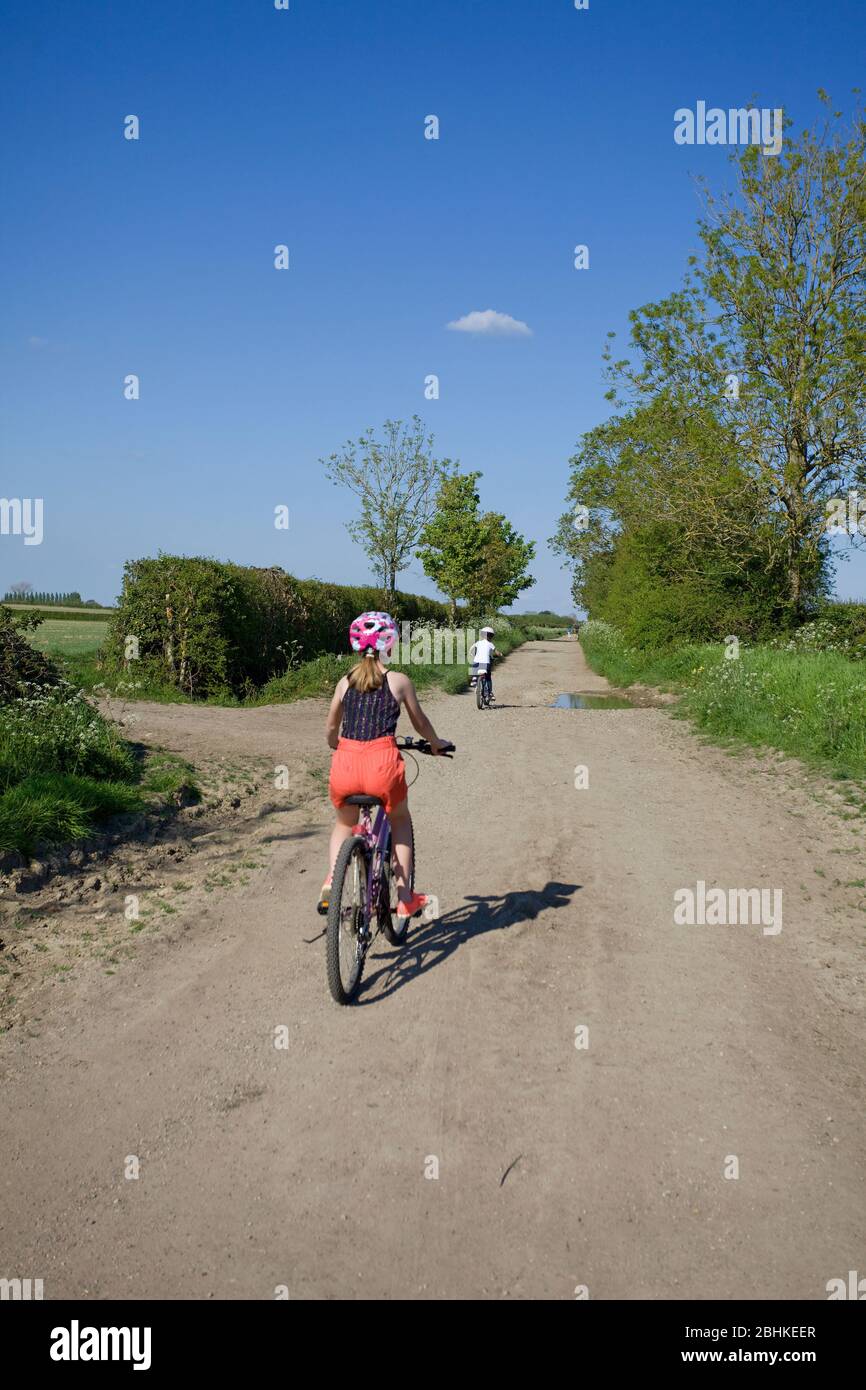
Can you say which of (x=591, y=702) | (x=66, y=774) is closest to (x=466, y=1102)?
(x=66, y=774)

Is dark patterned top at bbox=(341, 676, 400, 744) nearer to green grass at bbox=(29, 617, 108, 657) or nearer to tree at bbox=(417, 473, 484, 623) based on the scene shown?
green grass at bbox=(29, 617, 108, 657)

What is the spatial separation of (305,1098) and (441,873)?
328 cm

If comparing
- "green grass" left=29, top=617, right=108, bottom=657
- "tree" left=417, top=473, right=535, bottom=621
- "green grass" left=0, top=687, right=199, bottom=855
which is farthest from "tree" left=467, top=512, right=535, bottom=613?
"green grass" left=0, top=687, right=199, bottom=855

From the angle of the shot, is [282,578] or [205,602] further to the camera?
[282,578]

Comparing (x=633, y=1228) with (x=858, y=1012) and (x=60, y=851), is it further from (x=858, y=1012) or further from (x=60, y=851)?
(x=60, y=851)

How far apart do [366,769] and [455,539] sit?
37690 millimetres

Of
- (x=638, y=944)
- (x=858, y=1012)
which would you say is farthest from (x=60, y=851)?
(x=858, y=1012)

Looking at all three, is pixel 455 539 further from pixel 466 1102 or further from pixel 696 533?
pixel 466 1102

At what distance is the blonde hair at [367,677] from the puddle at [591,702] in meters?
14.8

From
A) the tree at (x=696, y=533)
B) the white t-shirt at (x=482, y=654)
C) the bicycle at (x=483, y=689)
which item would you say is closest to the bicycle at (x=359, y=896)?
the white t-shirt at (x=482, y=654)

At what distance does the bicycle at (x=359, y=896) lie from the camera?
4.49 metres

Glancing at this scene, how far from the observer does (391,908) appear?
5.32 metres
